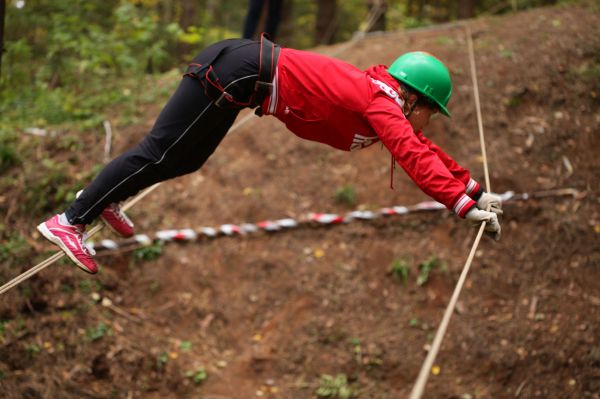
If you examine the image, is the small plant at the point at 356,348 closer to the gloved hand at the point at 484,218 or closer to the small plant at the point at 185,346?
the small plant at the point at 185,346

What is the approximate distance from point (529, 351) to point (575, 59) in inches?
140

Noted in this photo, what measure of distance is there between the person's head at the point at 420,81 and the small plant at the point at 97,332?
294cm

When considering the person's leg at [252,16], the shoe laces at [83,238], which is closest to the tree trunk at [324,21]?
the person's leg at [252,16]

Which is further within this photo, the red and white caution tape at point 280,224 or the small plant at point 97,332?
the red and white caution tape at point 280,224

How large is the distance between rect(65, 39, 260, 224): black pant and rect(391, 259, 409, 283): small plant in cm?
254

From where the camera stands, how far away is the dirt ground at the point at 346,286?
165 inches

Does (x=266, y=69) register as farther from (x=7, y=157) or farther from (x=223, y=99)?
(x=7, y=157)

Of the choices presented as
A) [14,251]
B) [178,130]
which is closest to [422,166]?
[178,130]

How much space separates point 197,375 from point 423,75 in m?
2.88

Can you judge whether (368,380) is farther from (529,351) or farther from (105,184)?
(105,184)

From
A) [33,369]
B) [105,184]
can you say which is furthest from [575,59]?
[33,369]

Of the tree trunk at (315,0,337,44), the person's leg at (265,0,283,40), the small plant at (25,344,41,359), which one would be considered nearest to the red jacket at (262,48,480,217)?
the small plant at (25,344,41,359)

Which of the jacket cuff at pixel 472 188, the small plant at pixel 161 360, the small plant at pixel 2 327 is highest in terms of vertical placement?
the jacket cuff at pixel 472 188

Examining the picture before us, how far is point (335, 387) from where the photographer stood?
4297mm
